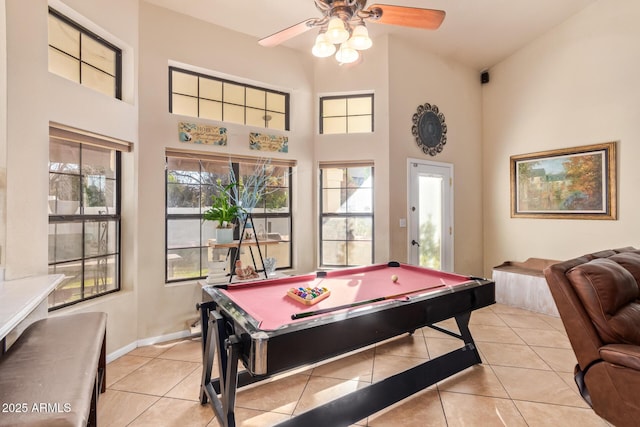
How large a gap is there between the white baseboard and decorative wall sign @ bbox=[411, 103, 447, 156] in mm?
3823

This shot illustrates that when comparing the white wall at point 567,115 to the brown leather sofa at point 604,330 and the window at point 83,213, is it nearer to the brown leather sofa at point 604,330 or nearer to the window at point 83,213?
the brown leather sofa at point 604,330

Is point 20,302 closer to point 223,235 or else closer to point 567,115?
point 223,235

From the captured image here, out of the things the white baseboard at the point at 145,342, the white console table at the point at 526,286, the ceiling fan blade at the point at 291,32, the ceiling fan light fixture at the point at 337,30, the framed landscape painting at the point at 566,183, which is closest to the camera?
the ceiling fan light fixture at the point at 337,30

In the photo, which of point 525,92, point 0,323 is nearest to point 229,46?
point 0,323

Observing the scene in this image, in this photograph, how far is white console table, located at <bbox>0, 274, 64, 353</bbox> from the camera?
1.44 m

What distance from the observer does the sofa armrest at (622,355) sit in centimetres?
160

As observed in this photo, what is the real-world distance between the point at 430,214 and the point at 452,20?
2.49 m

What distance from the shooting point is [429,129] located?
4.31 meters

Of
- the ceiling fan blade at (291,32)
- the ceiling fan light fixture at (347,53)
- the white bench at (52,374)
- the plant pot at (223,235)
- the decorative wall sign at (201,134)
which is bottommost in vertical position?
the white bench at (52,374)

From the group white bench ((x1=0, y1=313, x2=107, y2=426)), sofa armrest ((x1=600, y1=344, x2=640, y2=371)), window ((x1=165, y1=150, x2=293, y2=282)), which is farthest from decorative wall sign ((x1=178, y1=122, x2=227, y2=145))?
sofa armrest ((x1=600, y1=344, x2=640, y2=371))

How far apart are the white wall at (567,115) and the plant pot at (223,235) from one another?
4123 millimetres

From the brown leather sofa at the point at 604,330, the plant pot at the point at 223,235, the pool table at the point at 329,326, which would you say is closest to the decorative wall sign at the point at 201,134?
the plant pot at the point at 223,235

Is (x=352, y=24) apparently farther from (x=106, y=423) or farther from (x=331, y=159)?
(x=106, y=423)

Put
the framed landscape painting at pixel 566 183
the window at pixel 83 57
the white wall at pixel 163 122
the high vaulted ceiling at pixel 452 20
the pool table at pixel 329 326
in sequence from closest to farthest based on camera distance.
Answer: the pool table at pixel 329 326 < the window at pixel 83 57 < the white wall at pixel 163 122 < the high vaulted ceiling at pixel 452 20 < the framed landscape painting at pixel 566 183
